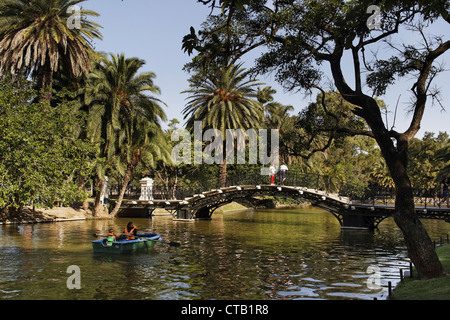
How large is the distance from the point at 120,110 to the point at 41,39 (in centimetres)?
1279

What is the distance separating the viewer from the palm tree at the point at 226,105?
4666 cm

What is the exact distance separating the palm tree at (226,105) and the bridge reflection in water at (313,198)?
353 cm

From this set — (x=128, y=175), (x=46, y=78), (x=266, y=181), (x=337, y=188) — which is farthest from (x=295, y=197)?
(x=46, y=78)

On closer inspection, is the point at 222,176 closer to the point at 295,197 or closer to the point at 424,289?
the point at 295,197

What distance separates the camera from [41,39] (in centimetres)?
3438

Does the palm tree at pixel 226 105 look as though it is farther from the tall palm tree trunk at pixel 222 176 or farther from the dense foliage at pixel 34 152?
the dense foliage at pixel 34 152

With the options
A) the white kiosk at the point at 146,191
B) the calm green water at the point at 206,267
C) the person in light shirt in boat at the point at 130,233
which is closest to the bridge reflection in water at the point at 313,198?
the white kiosk at the point at 146,191

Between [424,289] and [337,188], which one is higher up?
[337,188]

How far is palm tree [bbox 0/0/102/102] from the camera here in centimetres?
3484

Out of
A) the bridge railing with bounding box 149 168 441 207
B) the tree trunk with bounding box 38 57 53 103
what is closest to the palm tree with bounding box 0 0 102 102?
the tree trunk with bounding box 38 57 53 103

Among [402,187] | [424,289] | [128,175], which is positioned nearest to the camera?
[424,289]

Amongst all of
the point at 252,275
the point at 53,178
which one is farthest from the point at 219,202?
the point at 252,275

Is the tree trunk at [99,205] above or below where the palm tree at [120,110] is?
below

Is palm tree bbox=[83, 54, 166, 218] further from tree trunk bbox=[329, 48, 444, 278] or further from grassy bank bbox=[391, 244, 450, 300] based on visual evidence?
grassy bank bbox=[391, 244, 450, 300]
